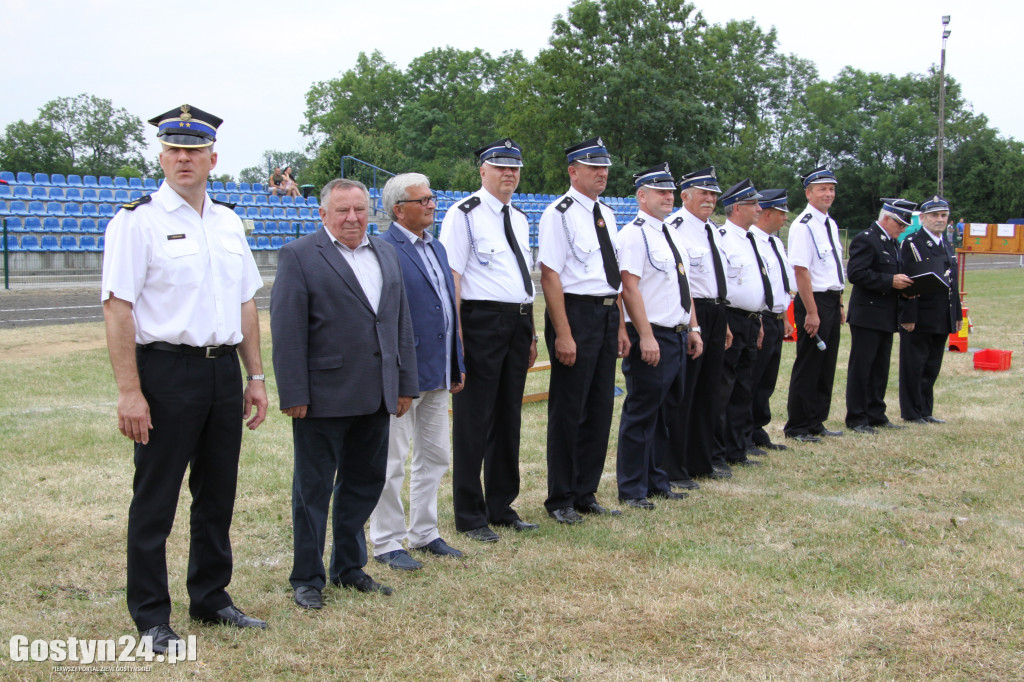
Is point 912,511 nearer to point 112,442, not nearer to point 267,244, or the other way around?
point 112,442

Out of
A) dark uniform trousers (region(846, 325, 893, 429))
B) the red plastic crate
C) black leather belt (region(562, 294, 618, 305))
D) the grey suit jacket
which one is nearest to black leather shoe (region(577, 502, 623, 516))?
black leather belt (region(562, 294, 618, 305))

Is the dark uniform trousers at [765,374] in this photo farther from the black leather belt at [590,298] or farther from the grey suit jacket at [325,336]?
the grey suit jacket at [325,336]

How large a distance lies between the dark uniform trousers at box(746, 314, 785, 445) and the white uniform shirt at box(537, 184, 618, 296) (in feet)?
8.00

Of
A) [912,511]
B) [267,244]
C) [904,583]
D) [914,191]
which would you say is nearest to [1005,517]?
[912,511]

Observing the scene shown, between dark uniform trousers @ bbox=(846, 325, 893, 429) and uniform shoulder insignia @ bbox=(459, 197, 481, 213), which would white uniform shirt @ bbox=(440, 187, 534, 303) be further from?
dark uniform trousers @ bbox=(846, 325, 893, 429)

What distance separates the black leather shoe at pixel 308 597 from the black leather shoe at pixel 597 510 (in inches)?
80.0

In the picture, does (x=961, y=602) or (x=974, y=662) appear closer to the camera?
(x=974, y=662)

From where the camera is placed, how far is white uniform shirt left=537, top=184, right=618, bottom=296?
5.64 m

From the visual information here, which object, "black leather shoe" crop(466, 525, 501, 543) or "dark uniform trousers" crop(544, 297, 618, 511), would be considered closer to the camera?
"black leather shoe" crop(466, 525, 501, 543)

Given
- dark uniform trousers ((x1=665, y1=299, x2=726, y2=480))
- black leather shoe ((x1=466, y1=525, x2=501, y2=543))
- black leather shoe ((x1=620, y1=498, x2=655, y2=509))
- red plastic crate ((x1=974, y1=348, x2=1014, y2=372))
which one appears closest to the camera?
black leather shoe ((x1=466, y1=525, x2=501, y2=543))

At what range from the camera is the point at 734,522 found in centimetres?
558

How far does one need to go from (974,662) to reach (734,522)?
6.58 ft

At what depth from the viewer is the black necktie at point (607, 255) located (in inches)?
225

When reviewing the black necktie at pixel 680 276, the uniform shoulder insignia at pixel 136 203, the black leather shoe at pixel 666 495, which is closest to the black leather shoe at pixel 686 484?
the black leather shoe at pixel 666 495
